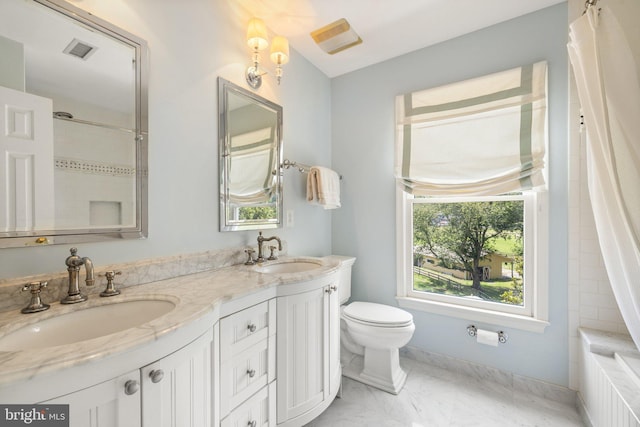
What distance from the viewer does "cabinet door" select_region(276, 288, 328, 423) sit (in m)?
1.27

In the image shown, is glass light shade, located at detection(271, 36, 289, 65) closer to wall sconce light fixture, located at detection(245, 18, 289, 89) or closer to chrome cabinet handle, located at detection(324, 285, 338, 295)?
wall sconce light fixture, located at detection(245, 18, 289, 89)

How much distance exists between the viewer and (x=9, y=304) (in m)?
0.85

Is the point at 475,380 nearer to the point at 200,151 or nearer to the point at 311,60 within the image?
the point at 200,151

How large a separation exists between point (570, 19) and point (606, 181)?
1.14 metres

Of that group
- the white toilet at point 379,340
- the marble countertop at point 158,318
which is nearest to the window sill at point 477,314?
the white toilet at point 379,340

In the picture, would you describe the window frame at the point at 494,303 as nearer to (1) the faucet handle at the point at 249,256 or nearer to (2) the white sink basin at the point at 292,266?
(2) the white sink basin at the point at 292,266

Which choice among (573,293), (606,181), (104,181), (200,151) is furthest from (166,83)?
(573,293)

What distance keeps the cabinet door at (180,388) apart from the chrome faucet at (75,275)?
1.49ft

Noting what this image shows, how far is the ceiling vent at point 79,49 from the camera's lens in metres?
1.04

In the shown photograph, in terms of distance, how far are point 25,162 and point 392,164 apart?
6.86 ft

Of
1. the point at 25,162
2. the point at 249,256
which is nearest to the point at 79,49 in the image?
the point at 25,162

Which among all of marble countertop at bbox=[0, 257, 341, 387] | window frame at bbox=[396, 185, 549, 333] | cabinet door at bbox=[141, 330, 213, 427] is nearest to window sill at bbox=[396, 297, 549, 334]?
window frame at bbox=[396, 185, 549, 333]

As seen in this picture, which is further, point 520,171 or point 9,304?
point 520,171

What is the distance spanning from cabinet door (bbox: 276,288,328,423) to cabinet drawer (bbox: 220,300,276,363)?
0.07 metres
